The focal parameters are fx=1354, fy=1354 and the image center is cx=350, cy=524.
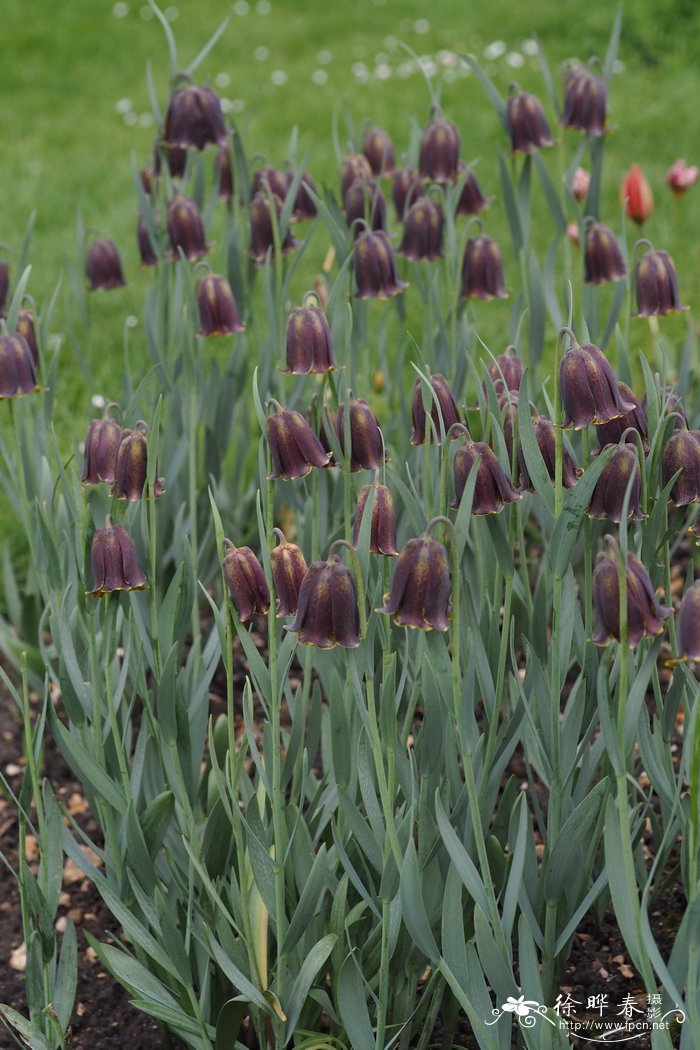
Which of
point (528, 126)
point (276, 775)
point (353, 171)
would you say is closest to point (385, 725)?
point (276, 775)

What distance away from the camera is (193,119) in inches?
94.0

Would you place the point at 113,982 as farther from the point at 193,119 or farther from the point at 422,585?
the point at 193,119

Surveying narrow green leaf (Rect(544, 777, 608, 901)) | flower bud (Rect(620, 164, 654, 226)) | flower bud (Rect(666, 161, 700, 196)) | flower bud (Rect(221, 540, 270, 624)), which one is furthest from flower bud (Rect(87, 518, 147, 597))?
flower bud (Rect(666, 161, 700, 196))

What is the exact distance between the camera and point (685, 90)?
5961 mm

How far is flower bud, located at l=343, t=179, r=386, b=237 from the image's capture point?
230 cm

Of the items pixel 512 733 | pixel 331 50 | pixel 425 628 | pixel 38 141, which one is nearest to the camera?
pixel 425 628

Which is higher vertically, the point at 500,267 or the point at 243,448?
the point at 500,267

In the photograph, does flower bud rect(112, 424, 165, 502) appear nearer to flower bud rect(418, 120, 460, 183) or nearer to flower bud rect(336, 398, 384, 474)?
flower bud rect(336, 398, 384, 474)

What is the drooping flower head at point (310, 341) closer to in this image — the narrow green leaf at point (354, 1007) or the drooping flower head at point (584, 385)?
the drooping flower head at point (584, 385)

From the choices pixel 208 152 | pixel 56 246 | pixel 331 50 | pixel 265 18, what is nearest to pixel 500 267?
pixel 56 246

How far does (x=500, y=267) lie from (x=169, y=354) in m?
0.63

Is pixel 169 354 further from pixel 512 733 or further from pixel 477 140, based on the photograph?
pixel 477 140

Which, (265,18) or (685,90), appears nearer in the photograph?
(685,90)

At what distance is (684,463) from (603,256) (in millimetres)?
909
